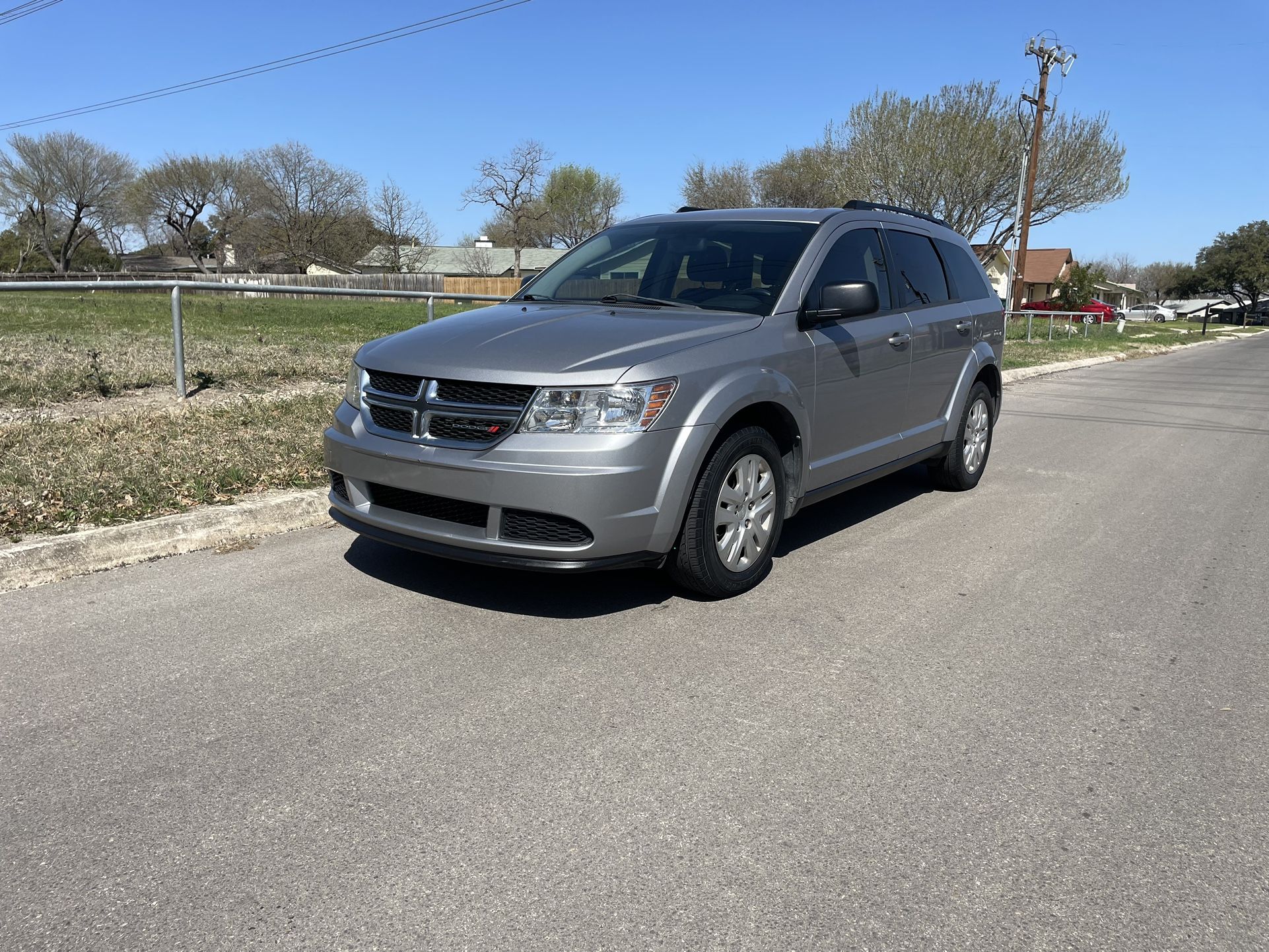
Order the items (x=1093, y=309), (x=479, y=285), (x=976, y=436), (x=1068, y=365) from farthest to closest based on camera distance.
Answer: (x=479, y=285), (x=1093, y=309), (x=1068, y=365), (x=976, y=436)

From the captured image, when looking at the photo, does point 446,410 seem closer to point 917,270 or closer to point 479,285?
point 917,270

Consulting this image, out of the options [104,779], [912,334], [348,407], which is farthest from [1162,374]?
[104,779]

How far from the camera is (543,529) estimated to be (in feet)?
13.1

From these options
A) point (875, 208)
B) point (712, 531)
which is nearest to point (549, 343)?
point (712, 531)

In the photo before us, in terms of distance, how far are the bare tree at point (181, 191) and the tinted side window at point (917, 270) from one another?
270ft

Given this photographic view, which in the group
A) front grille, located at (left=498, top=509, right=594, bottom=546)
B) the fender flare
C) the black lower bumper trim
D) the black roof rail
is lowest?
the black lower bumper trim

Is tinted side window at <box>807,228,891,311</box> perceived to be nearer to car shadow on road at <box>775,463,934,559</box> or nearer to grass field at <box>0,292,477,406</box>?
car shadow on road at <box>775,463,934,559</box>

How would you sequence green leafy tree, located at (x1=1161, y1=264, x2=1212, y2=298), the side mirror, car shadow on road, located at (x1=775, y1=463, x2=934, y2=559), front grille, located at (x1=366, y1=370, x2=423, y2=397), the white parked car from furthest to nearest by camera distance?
1. green leafy tree, located at (x1=1161, y1=264, x2=1212, y2=298)
2. the white parked car
3. car shadow on road, located at (x1=775, y1=463, x2=934, y2=559)
4. the side mirror
5. front grille, located at (x1=366, y1=370, x2=423, y2=397)

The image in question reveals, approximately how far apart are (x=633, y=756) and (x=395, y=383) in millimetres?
2071

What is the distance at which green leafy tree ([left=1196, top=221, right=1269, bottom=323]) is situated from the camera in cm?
8356

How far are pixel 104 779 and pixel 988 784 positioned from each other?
2.62m

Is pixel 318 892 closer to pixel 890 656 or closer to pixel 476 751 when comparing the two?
pixel 476 751

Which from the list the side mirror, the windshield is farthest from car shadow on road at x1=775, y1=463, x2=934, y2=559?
the windshield

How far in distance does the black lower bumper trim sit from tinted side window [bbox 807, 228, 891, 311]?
5.82 feet
